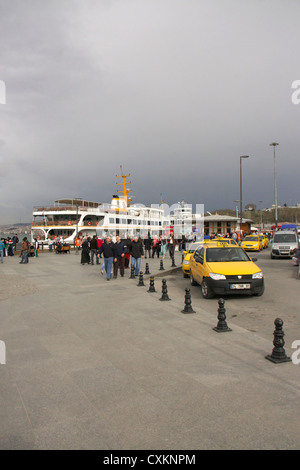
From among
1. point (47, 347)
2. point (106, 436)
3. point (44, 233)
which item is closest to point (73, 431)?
point (106, 436)

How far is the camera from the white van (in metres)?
24.1

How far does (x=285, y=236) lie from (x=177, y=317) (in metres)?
19.4

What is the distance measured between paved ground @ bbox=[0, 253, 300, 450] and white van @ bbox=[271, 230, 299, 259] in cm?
1753

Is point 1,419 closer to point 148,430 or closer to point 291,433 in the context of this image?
point 148,430

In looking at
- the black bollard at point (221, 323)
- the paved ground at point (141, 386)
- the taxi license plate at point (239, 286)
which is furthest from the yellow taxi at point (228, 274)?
the black bollard at point (221, 323)

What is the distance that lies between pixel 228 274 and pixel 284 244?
15.5 m

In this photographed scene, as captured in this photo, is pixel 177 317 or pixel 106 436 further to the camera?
pixel 177 317

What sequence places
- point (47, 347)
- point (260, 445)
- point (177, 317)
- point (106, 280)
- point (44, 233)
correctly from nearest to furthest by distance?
point (260, 445), point (47, 347), point (177, 317), point (106, 280), point (44, 233)

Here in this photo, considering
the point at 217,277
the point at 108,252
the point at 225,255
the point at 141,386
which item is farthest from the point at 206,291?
the point at 141,386

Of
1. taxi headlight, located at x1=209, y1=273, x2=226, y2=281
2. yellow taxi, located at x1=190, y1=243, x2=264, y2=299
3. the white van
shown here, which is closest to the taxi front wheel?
yellow taxi, located at x1=190, y1=243, x2=264, y2=299

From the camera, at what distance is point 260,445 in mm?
3189

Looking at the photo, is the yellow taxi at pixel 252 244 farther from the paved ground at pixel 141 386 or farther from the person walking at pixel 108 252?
the paved ground at pixel 141 386

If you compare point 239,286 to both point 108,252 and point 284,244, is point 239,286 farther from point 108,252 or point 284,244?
point 284,244

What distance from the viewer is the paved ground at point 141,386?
11.0 feet
